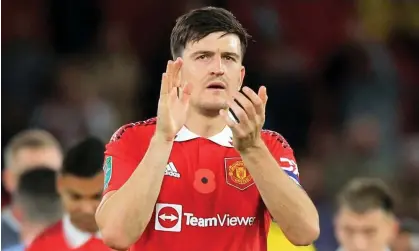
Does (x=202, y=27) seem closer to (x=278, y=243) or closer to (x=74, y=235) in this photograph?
(x=278, y=243)

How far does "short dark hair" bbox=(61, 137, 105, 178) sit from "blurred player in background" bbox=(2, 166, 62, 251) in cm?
49

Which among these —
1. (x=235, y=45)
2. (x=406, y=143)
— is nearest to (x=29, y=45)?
(x=406, y=143)

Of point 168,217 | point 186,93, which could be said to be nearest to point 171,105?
point 186,93

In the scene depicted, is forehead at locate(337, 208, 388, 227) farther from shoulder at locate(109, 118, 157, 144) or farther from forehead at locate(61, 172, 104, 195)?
shoulder at locate(109, 118, 157, 144)

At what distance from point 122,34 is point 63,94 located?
1129 millimetres

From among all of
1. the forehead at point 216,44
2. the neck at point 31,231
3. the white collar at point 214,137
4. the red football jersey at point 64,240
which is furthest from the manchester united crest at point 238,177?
the neck at point 31,231

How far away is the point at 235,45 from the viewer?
13.3 feet

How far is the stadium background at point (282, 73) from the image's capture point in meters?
10.7

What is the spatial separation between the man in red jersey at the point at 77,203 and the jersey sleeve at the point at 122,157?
1.87m

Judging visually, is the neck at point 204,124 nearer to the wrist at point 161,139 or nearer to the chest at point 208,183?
the chest at point 208,183

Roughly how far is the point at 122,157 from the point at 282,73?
750 centimetres

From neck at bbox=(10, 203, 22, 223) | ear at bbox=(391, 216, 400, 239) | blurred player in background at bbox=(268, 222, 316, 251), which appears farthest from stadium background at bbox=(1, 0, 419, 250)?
blurred player in background at bbox=(268, 222, 316, 251)

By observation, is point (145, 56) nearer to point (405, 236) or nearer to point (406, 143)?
point (406, 143)

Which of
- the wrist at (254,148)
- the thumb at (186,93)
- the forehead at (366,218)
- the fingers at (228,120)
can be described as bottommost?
the forehead at (366,218)
